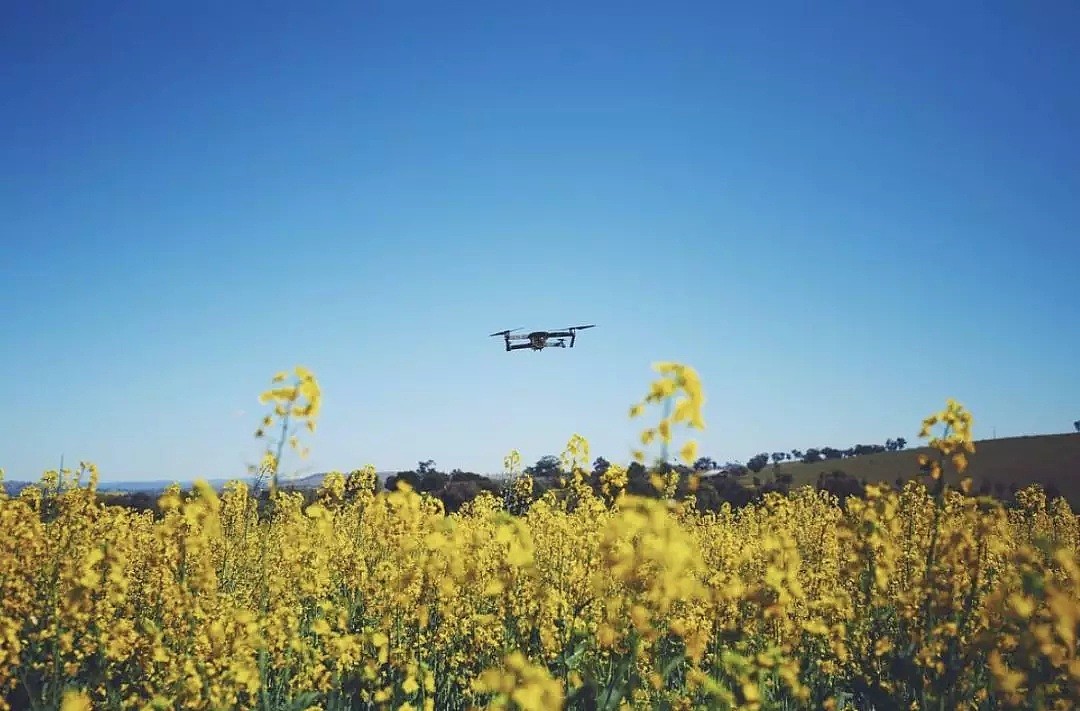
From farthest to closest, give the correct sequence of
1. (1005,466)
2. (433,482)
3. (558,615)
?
(1005,466) < (433,482) < (558,615)

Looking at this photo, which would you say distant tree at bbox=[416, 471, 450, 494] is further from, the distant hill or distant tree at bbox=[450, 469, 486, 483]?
the distant hill

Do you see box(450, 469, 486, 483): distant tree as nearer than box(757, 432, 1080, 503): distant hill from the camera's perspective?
Yes

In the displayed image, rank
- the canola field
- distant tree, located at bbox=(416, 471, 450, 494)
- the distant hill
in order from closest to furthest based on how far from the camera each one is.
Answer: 1. the canola field
2. distant tree, located at bbox=(416, 471, 450, 494)
3. the distant hill

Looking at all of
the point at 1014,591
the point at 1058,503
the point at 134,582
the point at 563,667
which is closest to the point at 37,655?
the point at 134,582

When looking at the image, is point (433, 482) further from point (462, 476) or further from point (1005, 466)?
point (1005, 466)

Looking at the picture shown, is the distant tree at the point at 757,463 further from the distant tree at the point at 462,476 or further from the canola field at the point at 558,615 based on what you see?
the canola field at the point at 558,615

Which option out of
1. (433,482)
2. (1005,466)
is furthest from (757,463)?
(433,482)

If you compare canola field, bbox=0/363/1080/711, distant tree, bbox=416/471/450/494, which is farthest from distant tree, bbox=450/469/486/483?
canola field, bbox=0/363/1080/711

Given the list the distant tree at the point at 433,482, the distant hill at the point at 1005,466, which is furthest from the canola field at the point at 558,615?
the distant hill at the point at 1005,466
